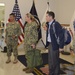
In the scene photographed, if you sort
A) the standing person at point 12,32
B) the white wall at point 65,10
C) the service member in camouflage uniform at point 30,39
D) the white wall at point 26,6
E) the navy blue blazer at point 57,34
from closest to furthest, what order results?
the navy blue blazer at point 57,34 → the service member in camouflage uniform at point 30,39 → the standing person at point 12,32 → the white wall at point 26,6 → the white wall at point 65,10

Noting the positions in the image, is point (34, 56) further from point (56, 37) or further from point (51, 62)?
point (56, 37)

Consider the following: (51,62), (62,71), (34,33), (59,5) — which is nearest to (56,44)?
(51,62)

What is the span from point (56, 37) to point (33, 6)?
140 inches

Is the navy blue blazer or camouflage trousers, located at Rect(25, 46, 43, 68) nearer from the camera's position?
the navy blue blazer

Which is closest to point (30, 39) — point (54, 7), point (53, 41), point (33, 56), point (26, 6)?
point (33, 56)

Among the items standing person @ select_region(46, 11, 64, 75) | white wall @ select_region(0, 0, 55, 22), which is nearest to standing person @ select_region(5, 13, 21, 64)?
standing person @ select_region(46, 11, 64, 75)

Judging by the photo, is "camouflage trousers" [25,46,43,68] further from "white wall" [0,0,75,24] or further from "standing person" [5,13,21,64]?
"white wall" [0,0,75,24]

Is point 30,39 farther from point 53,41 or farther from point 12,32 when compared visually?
point 12,32

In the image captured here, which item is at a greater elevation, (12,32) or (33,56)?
(12,32)

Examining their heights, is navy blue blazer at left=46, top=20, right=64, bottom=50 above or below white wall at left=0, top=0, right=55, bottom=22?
below

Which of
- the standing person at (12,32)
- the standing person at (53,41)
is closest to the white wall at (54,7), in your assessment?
the standing person at (12,32)

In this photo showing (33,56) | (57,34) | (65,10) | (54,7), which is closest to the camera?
(57,34)

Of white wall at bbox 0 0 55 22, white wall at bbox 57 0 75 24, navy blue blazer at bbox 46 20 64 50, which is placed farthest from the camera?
white wall at bbox 57 0 75 24

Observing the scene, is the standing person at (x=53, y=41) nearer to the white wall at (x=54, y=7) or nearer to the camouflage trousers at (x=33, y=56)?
the camouflage trousers at (x=33, y=56)
